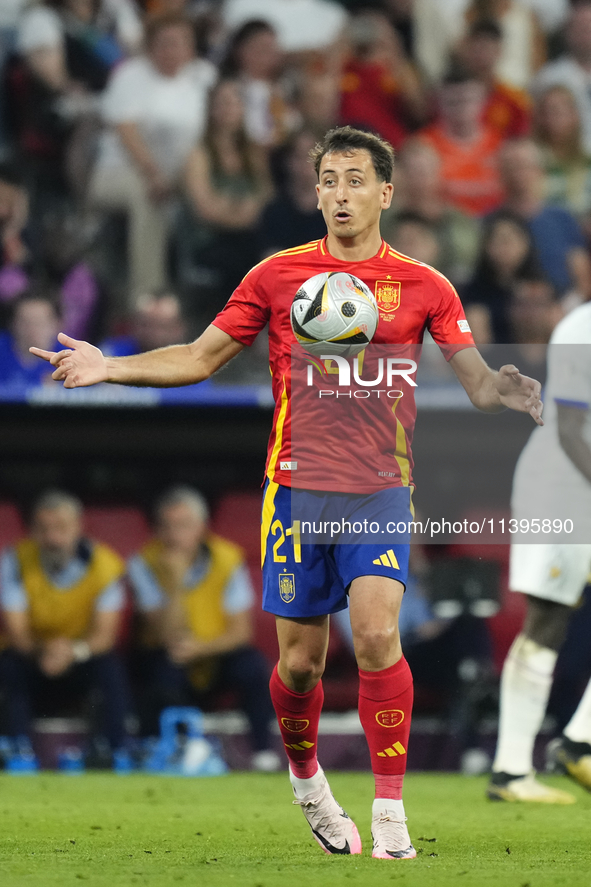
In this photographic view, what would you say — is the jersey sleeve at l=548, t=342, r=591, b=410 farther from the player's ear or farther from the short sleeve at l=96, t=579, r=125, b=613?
the short sleeve at l=96, t=579, r=125, b=613

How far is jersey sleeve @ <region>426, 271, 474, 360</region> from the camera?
4.29m

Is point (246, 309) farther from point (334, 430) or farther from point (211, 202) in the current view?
point (211, 202)

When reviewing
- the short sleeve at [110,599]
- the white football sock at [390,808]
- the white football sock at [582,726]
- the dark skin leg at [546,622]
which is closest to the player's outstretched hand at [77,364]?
the white football sock at [390,808]

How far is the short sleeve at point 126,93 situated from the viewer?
935 centimetres

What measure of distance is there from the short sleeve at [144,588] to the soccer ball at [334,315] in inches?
163

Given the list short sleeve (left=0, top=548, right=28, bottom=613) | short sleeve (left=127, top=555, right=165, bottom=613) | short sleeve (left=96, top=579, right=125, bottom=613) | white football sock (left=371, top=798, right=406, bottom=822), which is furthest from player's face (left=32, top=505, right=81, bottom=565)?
white football sock (left=371, top=798, right=406, bottom=822)

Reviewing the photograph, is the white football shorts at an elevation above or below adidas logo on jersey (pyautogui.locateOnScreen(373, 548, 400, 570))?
below

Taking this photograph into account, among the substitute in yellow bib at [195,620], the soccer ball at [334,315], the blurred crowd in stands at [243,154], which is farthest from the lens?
the blurred crowd in stands at [243,154]

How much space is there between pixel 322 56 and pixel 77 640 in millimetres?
4943

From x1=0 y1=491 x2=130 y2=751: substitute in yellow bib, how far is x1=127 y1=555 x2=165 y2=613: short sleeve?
100mm

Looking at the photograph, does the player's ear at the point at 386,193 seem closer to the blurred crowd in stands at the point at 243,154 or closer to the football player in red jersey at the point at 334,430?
the football player in red jersey at the point at 334,430

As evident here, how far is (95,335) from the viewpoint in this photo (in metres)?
8.41

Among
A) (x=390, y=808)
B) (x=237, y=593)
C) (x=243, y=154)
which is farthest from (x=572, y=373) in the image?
(x=243, y=154)

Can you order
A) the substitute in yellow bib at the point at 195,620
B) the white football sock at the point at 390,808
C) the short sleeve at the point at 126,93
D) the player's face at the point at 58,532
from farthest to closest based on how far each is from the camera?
the short sleeve at the point at 126,93
the player's face at the point at 58,532
the substitute in yellow bib at the point at 195,620
the white football sock at the point at 390,808
